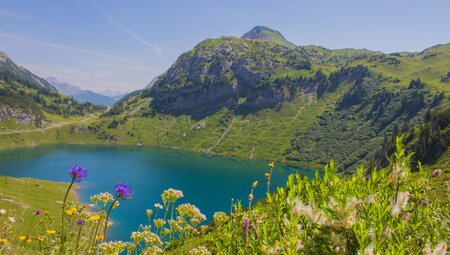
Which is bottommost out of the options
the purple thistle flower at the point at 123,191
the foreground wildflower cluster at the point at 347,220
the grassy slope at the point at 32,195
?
the grassy slope at the point at 32,195

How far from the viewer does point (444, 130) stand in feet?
438

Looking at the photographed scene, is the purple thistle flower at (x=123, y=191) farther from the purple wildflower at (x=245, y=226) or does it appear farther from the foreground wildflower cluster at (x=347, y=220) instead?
the purple wildflower at (x=245, y=226)

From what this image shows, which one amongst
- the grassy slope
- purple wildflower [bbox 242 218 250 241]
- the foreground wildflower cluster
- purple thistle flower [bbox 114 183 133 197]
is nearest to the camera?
the foreground wildflower cluster

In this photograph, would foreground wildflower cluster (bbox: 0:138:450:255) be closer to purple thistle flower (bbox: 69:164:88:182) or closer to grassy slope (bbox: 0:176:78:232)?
purple thistle flower (bbox: 69:164:88:182)

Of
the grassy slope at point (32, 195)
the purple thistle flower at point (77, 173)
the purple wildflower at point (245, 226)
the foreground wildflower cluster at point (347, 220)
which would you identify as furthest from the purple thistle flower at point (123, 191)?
the grassy slope at point (32, 195)

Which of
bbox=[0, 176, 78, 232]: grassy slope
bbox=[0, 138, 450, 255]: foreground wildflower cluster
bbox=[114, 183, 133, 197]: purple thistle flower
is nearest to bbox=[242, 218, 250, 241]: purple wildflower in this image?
bbox=[0, 138, 450, 255]: foreground wildflower cluster

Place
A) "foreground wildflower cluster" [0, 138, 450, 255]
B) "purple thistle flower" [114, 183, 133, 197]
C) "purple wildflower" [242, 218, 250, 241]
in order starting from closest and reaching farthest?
1. "foreground wildflower cluster" [0, 138, 450, 255]
2. "purple wildflower" [242, 218, 250, 241]
3. "purple thistle flower" [114, 183, 133, 197]

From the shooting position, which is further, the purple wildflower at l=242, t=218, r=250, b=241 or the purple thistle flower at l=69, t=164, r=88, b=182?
the purple thistle flower at l=69, t=164, r=88, b=182

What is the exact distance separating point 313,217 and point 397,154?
5.01ft

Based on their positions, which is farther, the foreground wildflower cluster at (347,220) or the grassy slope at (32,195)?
the grassy slope at (32,195)

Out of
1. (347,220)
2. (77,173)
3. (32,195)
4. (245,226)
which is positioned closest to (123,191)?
(77,173)

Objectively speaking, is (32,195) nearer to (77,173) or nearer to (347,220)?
(77,173)

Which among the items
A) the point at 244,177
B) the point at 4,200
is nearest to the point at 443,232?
the point at 4,200

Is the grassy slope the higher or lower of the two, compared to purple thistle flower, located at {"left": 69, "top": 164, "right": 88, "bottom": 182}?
lower
